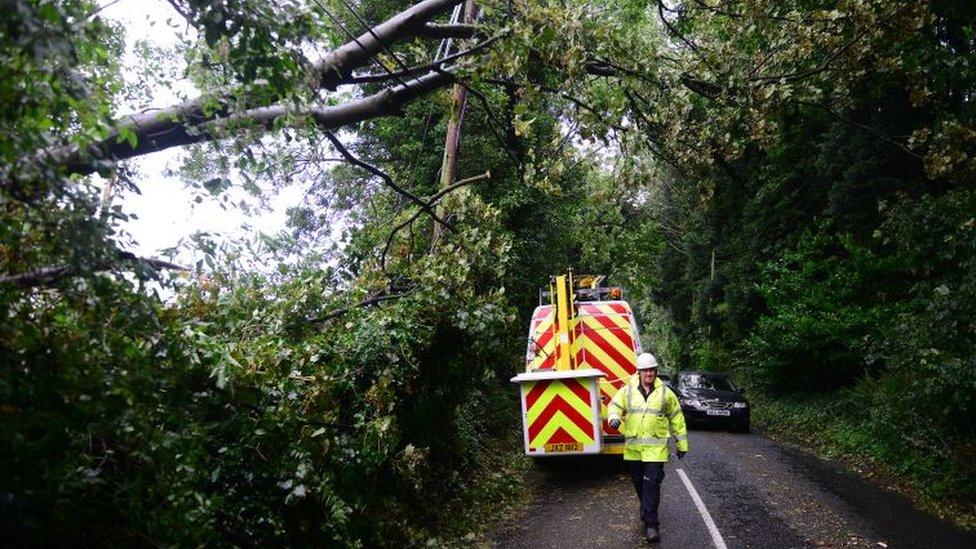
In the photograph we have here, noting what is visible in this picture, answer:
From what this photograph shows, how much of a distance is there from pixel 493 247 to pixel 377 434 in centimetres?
347

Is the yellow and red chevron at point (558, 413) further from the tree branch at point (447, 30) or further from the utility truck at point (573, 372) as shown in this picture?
the tree branch at point (447, 30)

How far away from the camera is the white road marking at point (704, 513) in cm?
679

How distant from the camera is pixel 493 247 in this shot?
8391 millimetres

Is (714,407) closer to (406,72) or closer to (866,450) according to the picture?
(866,450)

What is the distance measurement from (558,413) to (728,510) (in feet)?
7.74

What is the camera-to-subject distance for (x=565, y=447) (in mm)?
9156

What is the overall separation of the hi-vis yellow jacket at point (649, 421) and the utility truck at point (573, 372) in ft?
4.65

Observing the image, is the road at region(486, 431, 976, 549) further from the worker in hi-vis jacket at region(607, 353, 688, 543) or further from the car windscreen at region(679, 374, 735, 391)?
the car windscreen at region(679, 374, 735, 391)

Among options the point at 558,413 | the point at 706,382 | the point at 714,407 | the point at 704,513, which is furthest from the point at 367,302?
the point at 706,382

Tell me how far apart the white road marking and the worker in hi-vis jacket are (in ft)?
1.88

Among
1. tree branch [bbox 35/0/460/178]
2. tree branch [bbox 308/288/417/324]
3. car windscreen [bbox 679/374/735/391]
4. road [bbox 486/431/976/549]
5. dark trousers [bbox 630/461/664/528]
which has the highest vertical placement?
tree branch [bbox 35/0/460/178]

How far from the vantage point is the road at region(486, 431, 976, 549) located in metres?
6.96

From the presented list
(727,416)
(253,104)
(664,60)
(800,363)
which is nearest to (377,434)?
(253,104)

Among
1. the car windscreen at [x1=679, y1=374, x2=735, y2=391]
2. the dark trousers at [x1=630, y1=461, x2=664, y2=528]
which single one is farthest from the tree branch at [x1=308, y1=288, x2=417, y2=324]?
the car windscreen at [x1=679, y1=374, x2=735, y2=391]
